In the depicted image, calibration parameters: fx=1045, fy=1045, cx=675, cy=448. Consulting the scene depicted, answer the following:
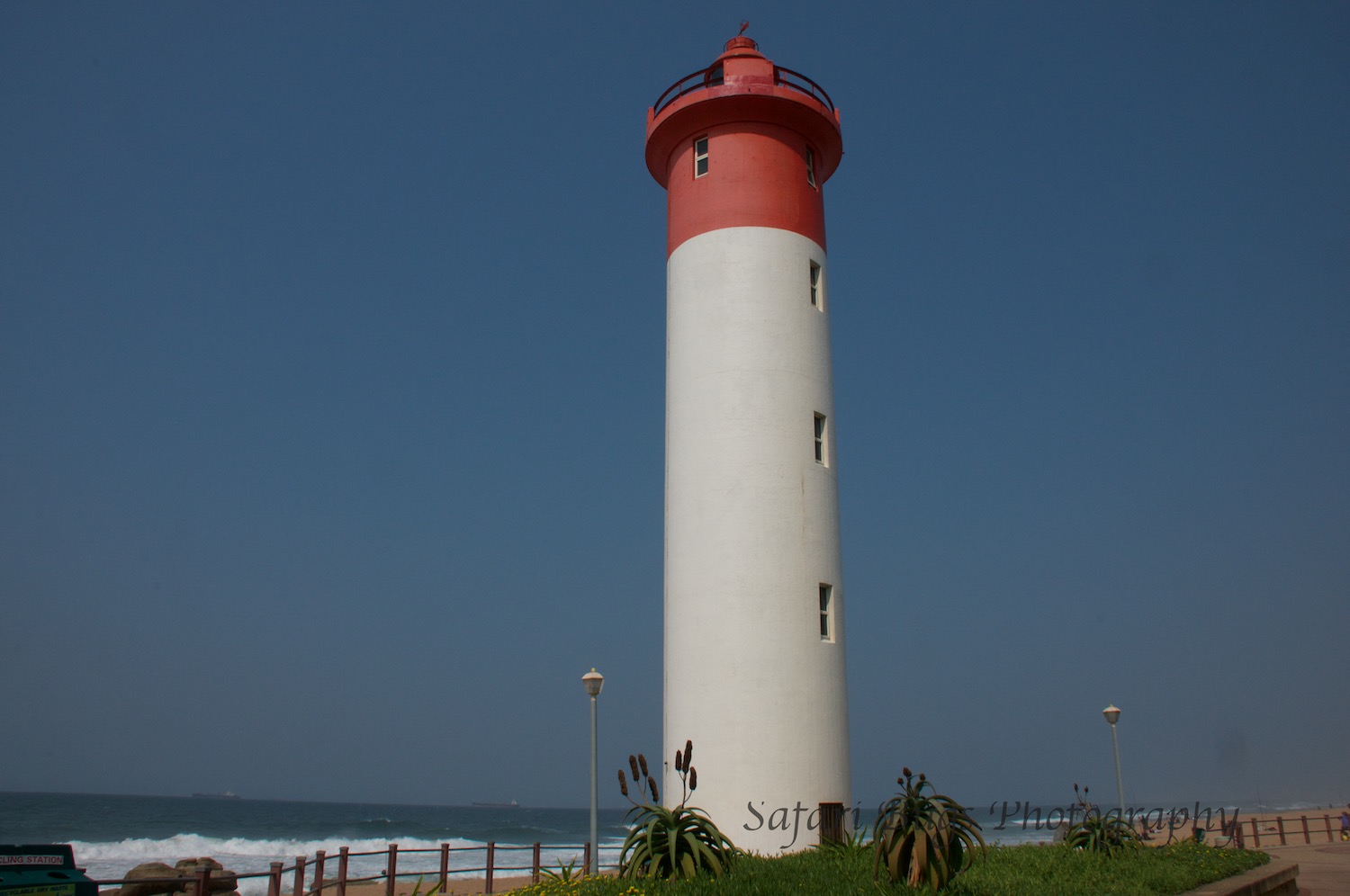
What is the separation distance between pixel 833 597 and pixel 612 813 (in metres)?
132

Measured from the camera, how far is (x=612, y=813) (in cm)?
13962

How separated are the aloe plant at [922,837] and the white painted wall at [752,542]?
A: 15.2ft

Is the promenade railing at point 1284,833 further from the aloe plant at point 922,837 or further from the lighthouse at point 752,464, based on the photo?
the aloe plant at point 922,837

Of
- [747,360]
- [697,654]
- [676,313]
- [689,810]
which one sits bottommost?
[689,810]

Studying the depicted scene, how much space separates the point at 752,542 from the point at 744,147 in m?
7.21

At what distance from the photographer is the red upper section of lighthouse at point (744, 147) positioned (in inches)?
723

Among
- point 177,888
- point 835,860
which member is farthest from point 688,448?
point 177,888

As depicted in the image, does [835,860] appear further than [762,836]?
No

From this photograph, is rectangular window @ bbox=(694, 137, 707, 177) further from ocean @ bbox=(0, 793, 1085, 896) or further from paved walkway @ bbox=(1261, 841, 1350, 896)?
ocean @ bbox=(0, 793, 1085, 896)

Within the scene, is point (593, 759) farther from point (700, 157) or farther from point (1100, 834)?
point (700, 157)

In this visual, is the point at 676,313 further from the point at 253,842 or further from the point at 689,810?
the point at 253,842

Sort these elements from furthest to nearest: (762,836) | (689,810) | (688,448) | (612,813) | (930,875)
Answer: (612,813) < (688,448) < (762,836) < (689,810) < (930,875)

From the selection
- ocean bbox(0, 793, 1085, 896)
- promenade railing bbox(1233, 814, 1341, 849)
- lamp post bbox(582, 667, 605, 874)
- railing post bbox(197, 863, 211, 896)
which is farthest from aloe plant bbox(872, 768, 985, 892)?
ocean bbox(0, 793, 1085, 896)

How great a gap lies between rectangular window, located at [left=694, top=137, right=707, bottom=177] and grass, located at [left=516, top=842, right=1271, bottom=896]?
1164 centimetres
